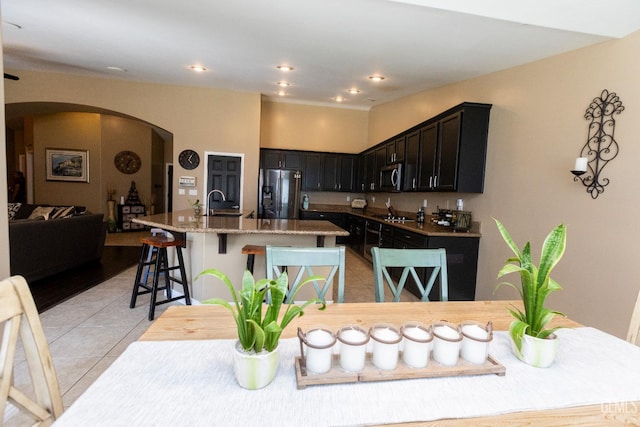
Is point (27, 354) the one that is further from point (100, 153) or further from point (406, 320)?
point (100, 153)

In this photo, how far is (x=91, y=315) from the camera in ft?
9.48

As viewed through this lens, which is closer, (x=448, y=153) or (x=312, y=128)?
(x=448, y=153)

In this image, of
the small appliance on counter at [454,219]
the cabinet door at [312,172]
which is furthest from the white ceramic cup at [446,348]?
the cabinet door at [312,172]

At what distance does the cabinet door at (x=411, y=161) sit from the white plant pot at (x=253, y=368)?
12.7ft

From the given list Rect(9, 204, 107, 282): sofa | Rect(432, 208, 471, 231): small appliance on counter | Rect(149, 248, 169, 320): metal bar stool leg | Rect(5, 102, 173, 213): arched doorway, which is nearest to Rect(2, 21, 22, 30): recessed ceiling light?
Rect(9, 204, 107, 282): sofa

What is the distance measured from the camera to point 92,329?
8.61 ft

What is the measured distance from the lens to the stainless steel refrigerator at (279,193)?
6020 millimetres

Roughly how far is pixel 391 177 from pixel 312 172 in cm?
207

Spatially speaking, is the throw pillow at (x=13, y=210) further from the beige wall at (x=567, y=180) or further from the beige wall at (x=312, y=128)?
the beige wall at (x=567, y=180)

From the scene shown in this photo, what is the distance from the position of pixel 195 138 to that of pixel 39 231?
280 centimetres

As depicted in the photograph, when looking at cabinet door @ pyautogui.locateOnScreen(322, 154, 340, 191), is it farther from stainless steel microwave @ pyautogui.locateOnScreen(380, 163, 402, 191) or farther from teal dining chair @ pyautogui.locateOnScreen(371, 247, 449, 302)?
teal dining chair @ pyautogui.locateOnScreen(371, 247, 449, 302)

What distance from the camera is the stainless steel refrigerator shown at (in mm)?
6020

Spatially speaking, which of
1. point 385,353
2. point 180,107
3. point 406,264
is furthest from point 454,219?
point 180,107

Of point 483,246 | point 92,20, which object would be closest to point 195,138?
point 92,20
